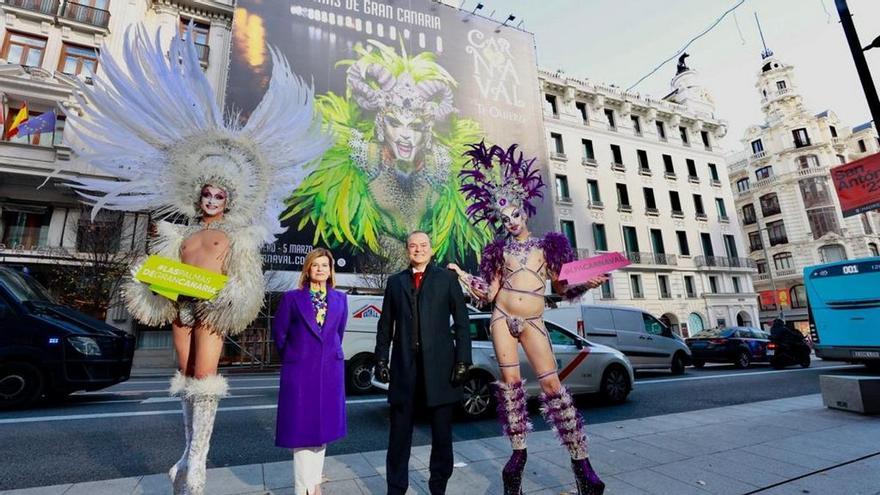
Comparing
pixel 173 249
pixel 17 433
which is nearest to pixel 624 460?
pixel 173 249

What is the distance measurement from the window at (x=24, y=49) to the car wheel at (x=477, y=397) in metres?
24.6

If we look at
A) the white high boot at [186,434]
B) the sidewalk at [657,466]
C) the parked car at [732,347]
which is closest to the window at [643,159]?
the parked car at [732,347]

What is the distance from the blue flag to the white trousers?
64.7ft

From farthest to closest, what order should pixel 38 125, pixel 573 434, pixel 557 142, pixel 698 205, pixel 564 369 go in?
pixel 698 205 → pixel 557 142 → pixel 38 125 → pixel 564 369 → pixel 573 434

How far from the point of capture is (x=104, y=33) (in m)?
19.4

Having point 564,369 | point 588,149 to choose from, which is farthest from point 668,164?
point 564,369

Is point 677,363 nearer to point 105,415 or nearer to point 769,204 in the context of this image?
point 105,415

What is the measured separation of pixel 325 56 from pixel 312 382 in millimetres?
23593

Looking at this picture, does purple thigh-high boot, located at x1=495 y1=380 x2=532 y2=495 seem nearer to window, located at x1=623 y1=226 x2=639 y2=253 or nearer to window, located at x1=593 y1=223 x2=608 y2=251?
window, located at x1=593 y1=223 x2=608 y2=251

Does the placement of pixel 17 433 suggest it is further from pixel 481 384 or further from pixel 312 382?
pixel 481 384

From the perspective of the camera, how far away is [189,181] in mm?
3270

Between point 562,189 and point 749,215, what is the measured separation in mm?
32419

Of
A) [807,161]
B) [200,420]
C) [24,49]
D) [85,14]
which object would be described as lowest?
[200,420]

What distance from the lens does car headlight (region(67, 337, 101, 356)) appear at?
652cm
